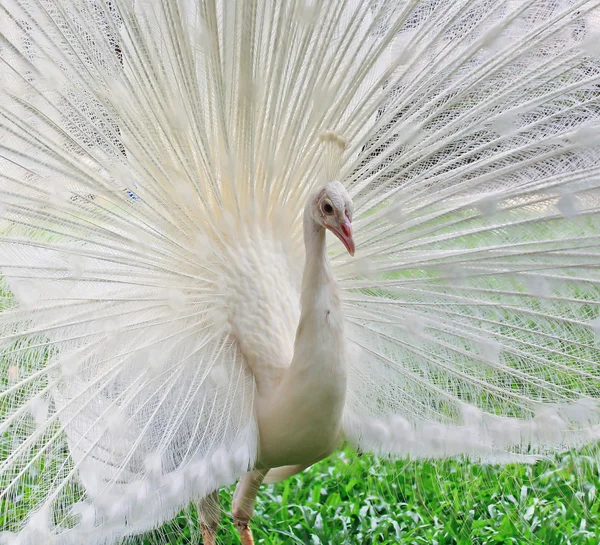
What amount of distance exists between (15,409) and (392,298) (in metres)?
1.24

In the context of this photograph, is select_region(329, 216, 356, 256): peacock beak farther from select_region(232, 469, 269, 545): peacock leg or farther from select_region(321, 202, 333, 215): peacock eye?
select_region(232, 469, 269, 545): peacock leg

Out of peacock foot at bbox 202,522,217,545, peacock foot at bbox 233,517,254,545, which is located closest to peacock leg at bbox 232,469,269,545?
peacock foot at bbox 233,517,254,545

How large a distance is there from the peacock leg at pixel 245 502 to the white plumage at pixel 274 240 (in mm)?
207

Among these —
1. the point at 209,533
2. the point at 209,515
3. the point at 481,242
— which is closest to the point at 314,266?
the point at 481,242

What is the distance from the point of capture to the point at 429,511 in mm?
3336

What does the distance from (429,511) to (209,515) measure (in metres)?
1.13

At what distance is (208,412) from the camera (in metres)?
2.27

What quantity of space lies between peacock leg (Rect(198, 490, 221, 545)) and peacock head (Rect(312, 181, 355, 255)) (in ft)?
3.57

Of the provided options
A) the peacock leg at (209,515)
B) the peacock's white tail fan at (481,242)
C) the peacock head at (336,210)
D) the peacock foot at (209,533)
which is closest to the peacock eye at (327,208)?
the peacock head at (336,210)

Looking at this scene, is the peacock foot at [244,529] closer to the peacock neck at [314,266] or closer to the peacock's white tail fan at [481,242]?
the peacock's white tail fan at [481,242]

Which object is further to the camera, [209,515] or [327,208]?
[209,515]

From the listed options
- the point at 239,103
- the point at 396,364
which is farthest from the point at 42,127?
the point at 396,364

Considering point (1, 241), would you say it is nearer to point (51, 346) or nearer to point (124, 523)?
point (51, 346)

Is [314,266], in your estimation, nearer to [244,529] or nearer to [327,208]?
[327,208]
